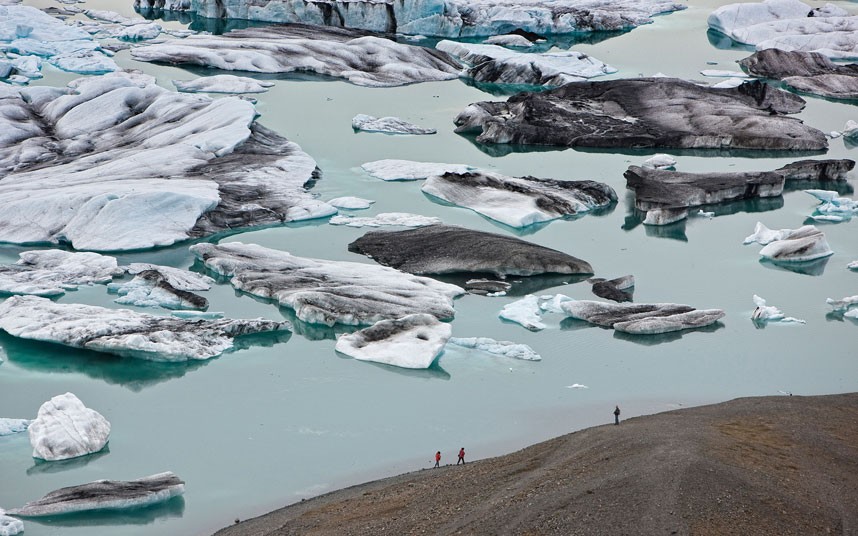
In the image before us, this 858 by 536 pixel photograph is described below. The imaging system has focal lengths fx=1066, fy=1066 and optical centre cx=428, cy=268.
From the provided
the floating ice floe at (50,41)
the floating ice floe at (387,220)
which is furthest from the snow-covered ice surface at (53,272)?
the floating ice floe at (50,41)

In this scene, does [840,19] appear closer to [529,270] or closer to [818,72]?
[818,72]

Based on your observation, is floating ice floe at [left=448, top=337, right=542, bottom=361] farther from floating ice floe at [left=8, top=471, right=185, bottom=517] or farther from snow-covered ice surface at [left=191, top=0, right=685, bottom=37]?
snow-covered ice surface at [left=191, top=0, right=685, bottom=37]

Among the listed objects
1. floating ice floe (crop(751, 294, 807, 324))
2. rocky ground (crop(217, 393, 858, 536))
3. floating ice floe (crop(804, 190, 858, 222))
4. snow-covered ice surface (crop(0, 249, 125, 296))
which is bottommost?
floating ice floe (crop(804, 190, 858, 222))

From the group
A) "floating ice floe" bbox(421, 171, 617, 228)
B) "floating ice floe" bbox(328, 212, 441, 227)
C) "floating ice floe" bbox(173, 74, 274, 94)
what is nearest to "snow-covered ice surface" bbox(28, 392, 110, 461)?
"floating ice floe" bbox(328, 212, 441, 227)

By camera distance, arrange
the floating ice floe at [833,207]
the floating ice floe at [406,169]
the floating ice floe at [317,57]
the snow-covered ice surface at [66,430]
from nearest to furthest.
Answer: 1. the snow-covered ice surface at [66,430]
2. the floating ice floe at [833,207]
3. the floating ice floe at [406,169]
4. the floating ice floe at [317,57]

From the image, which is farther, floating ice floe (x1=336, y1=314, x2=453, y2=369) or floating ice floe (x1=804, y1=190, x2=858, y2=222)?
floating ice floe (x1=804, y1=190, x2=858, y2=222)

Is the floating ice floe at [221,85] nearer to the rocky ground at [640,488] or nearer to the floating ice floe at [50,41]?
the floating ice floe at [50,41]

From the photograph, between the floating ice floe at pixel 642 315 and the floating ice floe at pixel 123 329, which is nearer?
the floating ice floe at pixel 123 329

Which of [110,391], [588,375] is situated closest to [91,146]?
[110,391]
